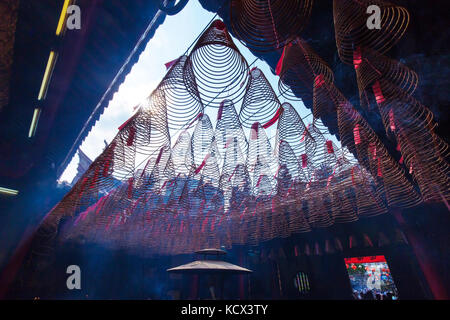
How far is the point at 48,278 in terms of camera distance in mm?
9297

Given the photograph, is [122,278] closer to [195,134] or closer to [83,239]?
[83,239]

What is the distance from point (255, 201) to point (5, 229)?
628 centimetres

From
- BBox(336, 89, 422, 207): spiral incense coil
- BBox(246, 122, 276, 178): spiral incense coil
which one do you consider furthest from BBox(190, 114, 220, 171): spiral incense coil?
BBox(336, 89, 422, 207): spiral incense coil

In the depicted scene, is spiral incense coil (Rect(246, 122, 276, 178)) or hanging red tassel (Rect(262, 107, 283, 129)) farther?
spiral incense coil (Rect(246, 122, 276, 178))

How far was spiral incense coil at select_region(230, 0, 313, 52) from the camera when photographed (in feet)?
4.21

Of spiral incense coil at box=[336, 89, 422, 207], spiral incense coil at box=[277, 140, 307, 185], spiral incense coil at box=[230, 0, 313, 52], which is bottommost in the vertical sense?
spiral incense coil at box=[230, 0, 313, 52]

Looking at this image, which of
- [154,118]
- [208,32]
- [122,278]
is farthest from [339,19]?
[122,278]

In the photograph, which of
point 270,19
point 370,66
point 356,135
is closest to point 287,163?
point 356,135

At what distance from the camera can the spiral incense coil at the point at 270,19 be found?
4.21ft

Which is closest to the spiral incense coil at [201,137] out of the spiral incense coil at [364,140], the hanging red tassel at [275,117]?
the hanging red tassel at [275,117]

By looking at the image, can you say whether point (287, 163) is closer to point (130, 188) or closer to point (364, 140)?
point (364, 140)

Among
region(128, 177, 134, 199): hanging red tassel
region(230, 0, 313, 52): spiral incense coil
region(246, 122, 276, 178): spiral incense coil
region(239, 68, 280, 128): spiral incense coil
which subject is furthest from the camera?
region(128, 177, 134, 199): hanging red tassel

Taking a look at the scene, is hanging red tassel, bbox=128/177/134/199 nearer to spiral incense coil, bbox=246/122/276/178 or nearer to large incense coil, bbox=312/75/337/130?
spiral incense coil, bbox=246/122/276/178

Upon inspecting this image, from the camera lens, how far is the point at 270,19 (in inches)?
53.6
